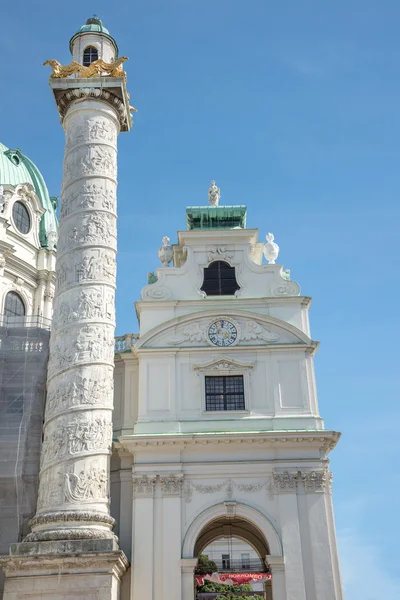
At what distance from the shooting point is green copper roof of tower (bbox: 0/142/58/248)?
3553 cm

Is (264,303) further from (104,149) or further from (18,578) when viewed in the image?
(18,578)

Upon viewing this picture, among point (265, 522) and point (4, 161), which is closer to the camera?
point (265, 522)

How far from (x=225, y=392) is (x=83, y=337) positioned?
5615mm

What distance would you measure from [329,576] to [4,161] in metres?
24.4

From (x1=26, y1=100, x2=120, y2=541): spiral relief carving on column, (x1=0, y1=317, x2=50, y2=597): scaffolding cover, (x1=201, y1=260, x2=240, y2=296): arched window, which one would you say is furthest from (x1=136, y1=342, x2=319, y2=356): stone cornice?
(x1=0, y1=317, x2=50, y2=597): scaffolding cover

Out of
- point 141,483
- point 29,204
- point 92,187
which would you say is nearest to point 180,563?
point 141,483

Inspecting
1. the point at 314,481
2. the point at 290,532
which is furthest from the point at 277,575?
the point at 314,481

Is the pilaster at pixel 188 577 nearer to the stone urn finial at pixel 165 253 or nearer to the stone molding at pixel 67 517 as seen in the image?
the stone molding at pixel 67 517

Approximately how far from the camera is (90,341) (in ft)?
70.0

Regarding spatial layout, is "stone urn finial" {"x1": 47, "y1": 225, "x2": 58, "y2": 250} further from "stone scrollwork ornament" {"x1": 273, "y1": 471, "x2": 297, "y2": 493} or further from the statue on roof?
"stone scrollwork ornament" {"x1": 273, "y1": 471, "x2": 297, "y2": 493}

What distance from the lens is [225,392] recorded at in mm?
24469

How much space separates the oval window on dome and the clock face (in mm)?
13526

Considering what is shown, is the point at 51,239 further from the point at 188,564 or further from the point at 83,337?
the point at 188,564

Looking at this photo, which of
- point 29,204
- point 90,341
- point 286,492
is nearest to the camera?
point 90,341
